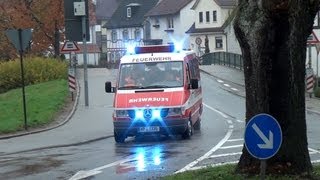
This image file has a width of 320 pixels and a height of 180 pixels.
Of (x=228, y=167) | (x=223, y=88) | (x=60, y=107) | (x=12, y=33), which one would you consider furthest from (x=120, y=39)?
(x=228, y=167)

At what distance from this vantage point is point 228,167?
11.2m

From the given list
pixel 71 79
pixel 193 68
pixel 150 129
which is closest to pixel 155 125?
pixel 150 129

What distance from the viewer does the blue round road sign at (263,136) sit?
8141 mm

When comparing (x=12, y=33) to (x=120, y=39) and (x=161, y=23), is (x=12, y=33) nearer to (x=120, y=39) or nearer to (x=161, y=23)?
(x=161, y=23)

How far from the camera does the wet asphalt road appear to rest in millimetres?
12883

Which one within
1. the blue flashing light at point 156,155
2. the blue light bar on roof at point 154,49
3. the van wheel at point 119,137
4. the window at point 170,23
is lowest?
the van wheel at point 119,137

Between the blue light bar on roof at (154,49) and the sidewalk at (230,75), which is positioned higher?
the blue light bar on roof at (154,49)

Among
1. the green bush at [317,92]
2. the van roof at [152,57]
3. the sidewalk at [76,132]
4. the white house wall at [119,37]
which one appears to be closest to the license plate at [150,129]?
the van roof at [152,57]

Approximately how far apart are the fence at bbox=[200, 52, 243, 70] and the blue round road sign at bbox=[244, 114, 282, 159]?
143ft

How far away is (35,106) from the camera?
29.4 m

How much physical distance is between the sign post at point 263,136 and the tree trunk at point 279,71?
1696 millimetres

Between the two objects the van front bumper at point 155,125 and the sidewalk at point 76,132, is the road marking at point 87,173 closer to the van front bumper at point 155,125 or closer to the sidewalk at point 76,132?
the van front bumper at point 155,125

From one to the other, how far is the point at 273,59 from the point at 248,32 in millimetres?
537

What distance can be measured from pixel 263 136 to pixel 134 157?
7.08 meters
